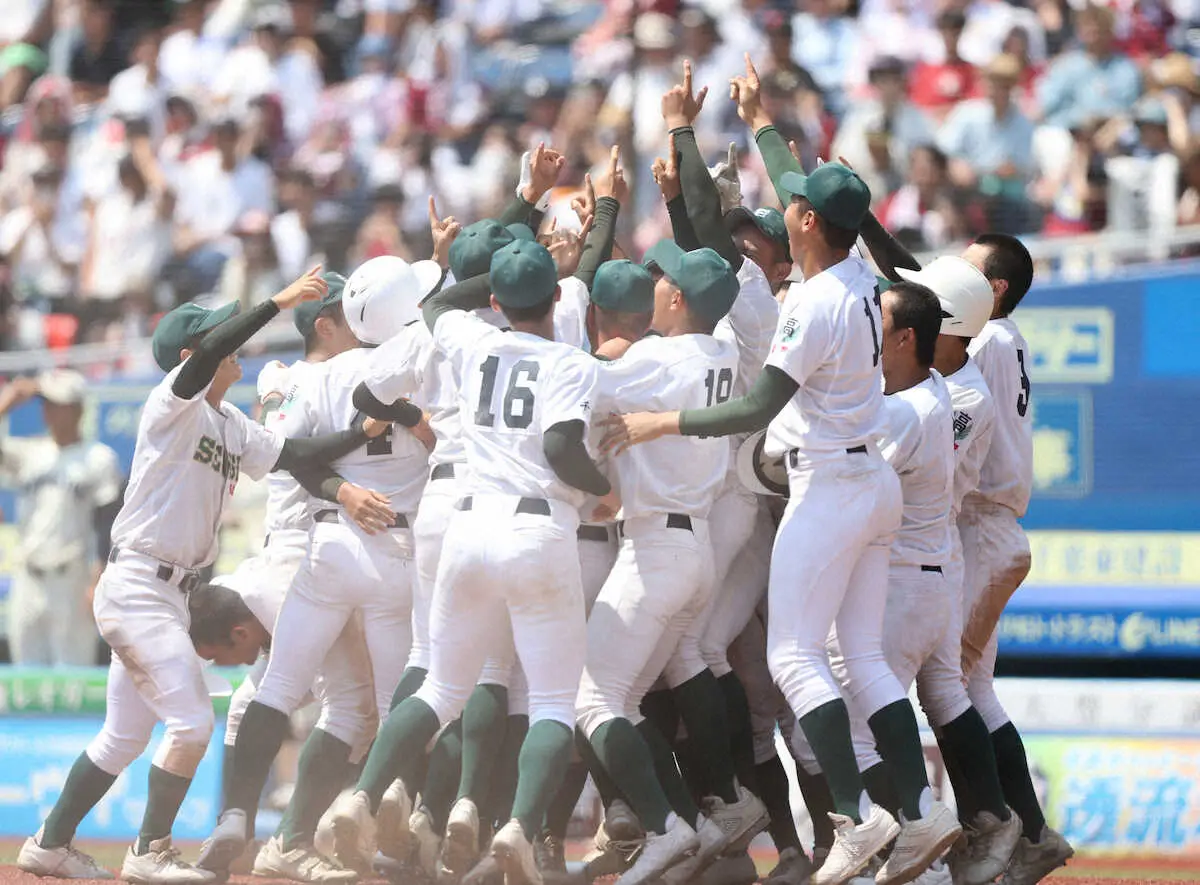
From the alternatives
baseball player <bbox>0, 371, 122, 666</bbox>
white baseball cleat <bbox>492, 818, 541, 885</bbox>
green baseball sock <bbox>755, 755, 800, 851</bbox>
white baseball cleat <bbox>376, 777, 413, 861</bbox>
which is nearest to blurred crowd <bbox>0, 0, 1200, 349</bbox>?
baseball player <bbox>0, 371, 122, 666</bbox>

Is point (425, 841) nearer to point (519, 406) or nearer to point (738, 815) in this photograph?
point (738, 815)

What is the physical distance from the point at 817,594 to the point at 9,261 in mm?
9575

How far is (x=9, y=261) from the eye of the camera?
1357cm

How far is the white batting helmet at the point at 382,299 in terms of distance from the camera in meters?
6.53

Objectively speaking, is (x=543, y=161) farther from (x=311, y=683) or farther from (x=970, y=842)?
(x=970, y=842)

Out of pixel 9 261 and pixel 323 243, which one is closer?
pixel 323 243

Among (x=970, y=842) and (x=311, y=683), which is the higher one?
(x=311, y=683)

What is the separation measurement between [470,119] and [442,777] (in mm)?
7922

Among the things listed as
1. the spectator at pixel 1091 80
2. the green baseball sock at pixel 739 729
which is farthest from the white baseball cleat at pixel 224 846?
the spectator at pixel 1091 80

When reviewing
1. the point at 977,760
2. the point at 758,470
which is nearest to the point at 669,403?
the point at 758,470

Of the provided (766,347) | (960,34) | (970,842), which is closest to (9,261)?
(960,34)

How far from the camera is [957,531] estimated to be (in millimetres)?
6395

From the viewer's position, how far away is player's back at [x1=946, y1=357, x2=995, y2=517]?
6.27 metres

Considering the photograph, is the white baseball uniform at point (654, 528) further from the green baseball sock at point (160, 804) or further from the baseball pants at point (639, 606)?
the green baseball sock at point (160, 804)
